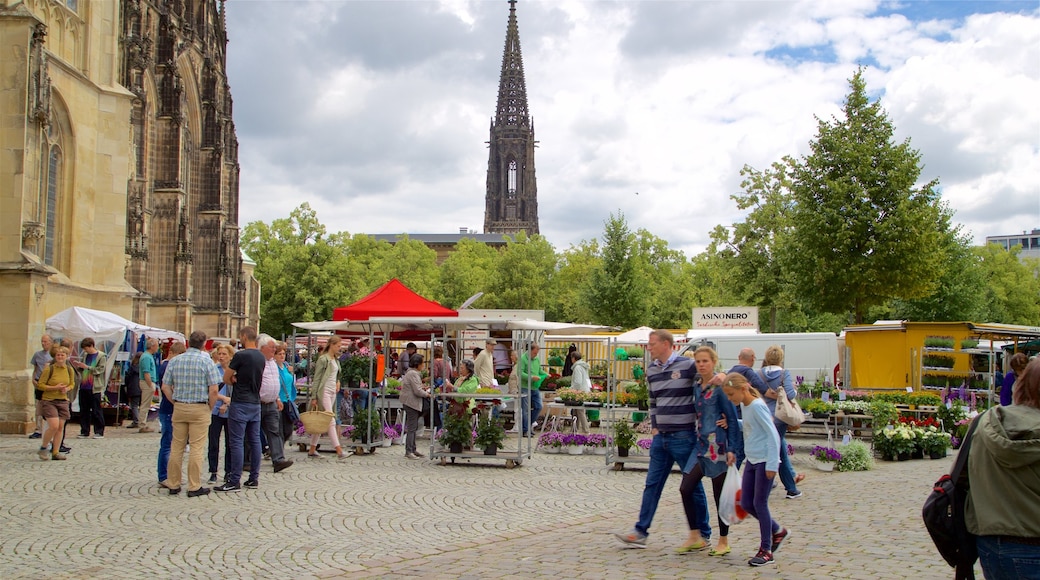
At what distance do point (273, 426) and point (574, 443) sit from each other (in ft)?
18.3

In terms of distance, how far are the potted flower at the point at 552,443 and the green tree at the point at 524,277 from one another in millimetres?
58871

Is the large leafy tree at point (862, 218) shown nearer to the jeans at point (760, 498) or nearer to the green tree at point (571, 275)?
the jeans at point (760, 498)

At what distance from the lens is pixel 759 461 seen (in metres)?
7.62

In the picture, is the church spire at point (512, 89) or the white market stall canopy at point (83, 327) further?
the church spire at point (512, 89)

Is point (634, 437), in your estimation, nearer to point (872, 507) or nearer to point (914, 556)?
point (872, 507)

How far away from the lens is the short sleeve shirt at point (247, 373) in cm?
1146

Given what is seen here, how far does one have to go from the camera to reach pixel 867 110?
2811 cm

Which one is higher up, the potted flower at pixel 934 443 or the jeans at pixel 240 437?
the jeans at pixel 240 437

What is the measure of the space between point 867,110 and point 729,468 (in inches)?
913

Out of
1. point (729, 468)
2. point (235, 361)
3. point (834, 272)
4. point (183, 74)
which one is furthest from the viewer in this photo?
point (183, 74)

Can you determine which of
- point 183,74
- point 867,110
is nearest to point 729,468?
point 867,110

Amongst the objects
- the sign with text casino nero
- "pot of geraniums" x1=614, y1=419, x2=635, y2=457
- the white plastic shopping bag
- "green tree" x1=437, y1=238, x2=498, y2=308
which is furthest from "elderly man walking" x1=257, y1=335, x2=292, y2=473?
"green tree" x1=437, y1=238, x2=498, y2=308

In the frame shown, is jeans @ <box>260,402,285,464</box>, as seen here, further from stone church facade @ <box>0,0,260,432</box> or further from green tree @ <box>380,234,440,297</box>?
green tree @ <box>380,234,440,297</box>

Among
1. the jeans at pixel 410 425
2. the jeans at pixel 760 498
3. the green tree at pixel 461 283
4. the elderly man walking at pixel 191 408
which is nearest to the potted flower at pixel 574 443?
the jeans at pixel 410 425
